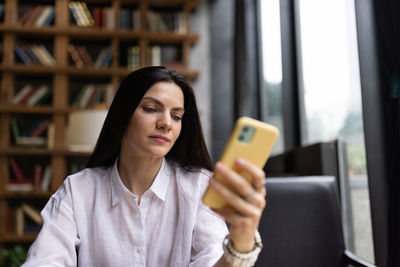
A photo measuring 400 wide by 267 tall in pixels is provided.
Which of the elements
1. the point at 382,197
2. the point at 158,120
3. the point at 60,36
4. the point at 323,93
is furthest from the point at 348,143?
the point at 60,36

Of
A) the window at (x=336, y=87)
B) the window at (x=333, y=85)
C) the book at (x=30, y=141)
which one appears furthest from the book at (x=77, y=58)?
the window at (x=336, y=87)

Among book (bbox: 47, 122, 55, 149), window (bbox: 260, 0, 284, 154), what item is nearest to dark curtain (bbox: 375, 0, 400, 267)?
window (bbox: 260, 0, 284, 154)

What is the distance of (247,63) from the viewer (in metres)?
3.40

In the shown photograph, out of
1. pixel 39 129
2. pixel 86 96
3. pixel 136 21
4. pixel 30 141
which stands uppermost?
pixel 136 21

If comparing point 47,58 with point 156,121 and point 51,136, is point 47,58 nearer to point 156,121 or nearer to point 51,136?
point 51,136

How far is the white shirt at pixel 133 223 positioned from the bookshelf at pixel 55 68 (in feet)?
8.48

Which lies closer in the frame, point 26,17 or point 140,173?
point 140,173

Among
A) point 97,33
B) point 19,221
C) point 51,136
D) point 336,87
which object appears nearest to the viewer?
point 336,87

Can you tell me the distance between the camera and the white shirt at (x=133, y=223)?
993 mm

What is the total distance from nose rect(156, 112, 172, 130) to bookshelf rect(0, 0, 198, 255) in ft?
8.84

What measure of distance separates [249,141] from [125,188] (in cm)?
53

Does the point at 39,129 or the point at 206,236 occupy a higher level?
the point at 39,129

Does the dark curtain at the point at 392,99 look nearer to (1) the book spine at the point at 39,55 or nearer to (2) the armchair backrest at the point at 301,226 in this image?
(2) the armchair backrest at the point at 301,226

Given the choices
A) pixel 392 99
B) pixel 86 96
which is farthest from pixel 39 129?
pixel 392 99
